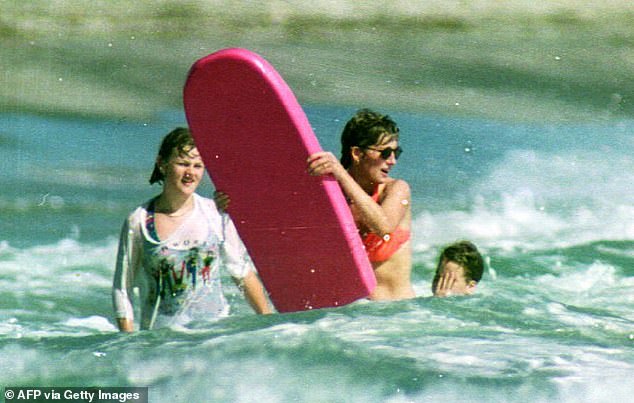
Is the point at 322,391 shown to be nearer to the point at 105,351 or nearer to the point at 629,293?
the point at 105,351

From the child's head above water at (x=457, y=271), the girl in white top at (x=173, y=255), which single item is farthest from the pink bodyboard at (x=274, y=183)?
the child's head above water at (x=457, y=271)

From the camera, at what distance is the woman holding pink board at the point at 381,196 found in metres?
3.35

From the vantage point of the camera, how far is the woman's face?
3379mm

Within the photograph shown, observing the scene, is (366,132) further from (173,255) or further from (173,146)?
(173,255)

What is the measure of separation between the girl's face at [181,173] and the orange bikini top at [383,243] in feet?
1.65

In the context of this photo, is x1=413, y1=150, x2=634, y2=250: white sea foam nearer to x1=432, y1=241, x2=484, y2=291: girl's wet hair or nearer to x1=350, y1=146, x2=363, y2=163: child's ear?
x1=432, y1=241, x2=484, y2=291: girl's wet hair

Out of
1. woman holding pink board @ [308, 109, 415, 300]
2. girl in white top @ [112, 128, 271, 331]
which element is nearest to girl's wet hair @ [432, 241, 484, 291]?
woman holding pink board @ [308, 109, 415, 300]

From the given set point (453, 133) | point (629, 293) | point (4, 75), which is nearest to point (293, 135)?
point (629, 293)

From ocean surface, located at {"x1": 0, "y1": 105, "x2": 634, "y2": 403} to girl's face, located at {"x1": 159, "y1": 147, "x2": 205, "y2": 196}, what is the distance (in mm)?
370

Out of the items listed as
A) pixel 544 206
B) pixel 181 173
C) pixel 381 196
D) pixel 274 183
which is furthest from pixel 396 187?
pixel 544 206

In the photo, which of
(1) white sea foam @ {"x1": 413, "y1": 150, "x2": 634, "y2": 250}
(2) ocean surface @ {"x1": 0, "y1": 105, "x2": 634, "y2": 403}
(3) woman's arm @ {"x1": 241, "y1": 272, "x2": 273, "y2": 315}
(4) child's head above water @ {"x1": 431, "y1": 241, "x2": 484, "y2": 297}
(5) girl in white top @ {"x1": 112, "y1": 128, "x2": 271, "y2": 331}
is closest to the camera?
(2) ocean surface @ {"x1": 0, "y1": 105, "x2": 634, "y2": 403}

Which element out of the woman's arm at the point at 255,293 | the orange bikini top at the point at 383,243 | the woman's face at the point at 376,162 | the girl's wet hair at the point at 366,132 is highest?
the girl's wet hair at the point at 366,132

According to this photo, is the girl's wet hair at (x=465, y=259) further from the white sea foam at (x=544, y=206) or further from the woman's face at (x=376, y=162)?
the white sea foam at (x=544, y=206)

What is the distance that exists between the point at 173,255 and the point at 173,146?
31 cm
